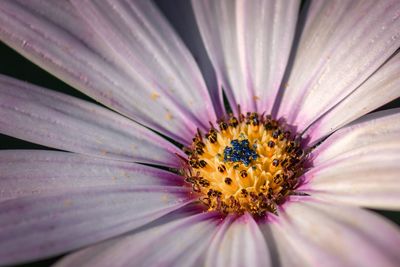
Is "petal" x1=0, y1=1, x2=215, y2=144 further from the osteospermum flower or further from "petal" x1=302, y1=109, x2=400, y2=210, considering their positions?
"petal" x1=302, y1=109, x2=400, y2=210

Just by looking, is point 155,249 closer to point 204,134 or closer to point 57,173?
point 57,173

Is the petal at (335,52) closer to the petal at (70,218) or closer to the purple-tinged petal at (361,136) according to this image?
the purple-tinged petal at (361,136)

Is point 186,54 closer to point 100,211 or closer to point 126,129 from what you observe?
point 126,129

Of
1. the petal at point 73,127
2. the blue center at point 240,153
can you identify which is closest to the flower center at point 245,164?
the blue center at point 240,153


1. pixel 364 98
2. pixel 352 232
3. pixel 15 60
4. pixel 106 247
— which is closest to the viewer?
pixel 352 232

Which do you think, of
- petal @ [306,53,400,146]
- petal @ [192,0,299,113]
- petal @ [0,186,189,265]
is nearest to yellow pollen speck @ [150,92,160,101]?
petal @ [192,0,299,113]

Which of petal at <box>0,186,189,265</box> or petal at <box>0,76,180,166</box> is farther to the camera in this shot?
petal at <box>0,76,180,166</box>

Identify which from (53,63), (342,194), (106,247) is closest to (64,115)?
(53,63)
